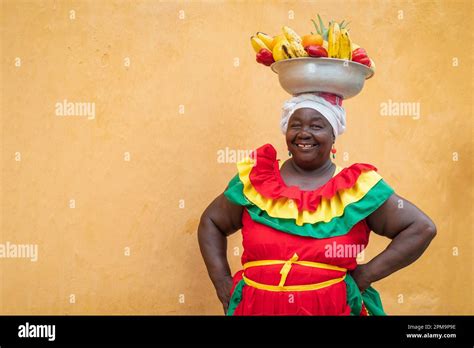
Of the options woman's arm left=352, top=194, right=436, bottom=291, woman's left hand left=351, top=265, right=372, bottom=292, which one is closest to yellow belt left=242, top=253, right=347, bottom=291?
woman's left hand left=351, top=265, right=372, bottom=292

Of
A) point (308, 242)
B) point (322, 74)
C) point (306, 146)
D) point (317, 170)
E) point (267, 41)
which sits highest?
point (267, 41)

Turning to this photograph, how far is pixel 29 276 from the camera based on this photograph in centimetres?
541

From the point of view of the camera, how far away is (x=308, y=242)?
4352mm

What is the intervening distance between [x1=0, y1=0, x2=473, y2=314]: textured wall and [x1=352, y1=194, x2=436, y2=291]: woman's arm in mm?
1145

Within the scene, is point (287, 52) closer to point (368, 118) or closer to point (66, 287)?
point (368, 118)

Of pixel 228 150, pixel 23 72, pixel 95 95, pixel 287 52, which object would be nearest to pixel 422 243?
pixel 287 52

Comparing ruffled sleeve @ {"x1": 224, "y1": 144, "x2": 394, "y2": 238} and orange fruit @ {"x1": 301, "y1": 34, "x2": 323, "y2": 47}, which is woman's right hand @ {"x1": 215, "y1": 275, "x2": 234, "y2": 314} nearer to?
ruffled sleeve @ {"x1": 224, "y1": 144, "x2": 394, "y2": 238}

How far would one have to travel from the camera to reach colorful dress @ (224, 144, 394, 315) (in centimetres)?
435

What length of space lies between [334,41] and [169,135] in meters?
1.48
